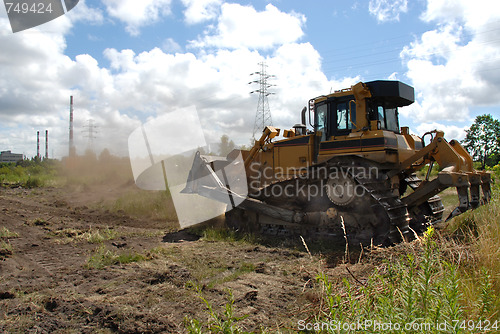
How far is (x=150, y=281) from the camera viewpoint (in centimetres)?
533

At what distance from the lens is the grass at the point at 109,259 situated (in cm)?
630

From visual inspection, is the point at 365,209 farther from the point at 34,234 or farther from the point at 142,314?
the point at 34,234

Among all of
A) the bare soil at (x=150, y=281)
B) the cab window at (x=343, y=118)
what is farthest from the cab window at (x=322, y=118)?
the bare soil at (x=150, y=281)

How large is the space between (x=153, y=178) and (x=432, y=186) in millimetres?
10190

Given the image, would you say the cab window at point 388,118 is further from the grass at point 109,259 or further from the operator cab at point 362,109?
the grass at point 109,259

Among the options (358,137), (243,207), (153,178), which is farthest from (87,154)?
(358,137)

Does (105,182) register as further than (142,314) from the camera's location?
Yes

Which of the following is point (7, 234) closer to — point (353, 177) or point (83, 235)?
point (83, 235)

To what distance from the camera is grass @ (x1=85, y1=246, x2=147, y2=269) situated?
630 cm

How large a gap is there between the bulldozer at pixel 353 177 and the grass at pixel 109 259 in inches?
139

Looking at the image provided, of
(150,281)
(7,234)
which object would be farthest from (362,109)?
(7,234)

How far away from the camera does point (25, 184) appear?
1013 inches

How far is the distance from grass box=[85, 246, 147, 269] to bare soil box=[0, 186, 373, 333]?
9 cm

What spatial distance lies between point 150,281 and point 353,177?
4689mm
